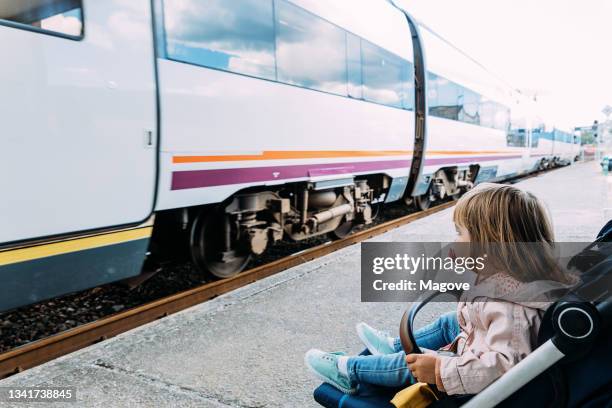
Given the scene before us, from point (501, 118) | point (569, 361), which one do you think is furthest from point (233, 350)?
point (501, 118)

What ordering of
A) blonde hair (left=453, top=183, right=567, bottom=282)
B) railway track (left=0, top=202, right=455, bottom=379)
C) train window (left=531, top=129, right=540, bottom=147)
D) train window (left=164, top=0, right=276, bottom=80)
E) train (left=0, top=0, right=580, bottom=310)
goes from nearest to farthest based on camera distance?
blonde hair (left=453, top=183, right=567, bottom=282)
train (left=0, top=0, right=580, bottom=310)
railway track (left=0, top=202, right=455, bottom=379)
train window (left=164, top=0, right=276, bottom=80)
train window (left=531, top=129, right=540, bottom=147)

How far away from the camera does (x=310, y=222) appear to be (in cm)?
569

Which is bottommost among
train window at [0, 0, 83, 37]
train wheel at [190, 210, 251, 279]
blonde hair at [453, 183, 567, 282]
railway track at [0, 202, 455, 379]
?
railway track at [0, 202, 455, 379]

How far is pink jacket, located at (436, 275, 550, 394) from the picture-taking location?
1.49 metres

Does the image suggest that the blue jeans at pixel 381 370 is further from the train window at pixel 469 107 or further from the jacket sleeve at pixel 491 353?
the train window at pixel 469 107

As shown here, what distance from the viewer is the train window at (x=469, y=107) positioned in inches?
392

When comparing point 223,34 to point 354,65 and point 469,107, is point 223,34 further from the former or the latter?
point 469,107

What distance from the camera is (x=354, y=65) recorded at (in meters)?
6.02

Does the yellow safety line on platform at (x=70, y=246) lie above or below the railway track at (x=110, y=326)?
above

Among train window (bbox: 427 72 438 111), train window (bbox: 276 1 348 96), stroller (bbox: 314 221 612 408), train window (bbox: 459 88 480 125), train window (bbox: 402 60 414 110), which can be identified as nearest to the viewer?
stroller (bbox: 314 221 612 408)

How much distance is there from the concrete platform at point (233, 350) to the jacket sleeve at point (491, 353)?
1.04m

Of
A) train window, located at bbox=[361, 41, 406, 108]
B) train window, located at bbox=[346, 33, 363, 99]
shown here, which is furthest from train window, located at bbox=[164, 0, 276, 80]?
train window, located at bbox=[361, 41, 406, 108]

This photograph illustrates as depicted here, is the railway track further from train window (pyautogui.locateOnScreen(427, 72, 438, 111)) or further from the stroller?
train window (pyautogui.locateOnScreen(427, 72, 438, 111))

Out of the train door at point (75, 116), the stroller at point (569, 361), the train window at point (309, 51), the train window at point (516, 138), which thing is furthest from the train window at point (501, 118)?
the stroller at point (569, 361)
